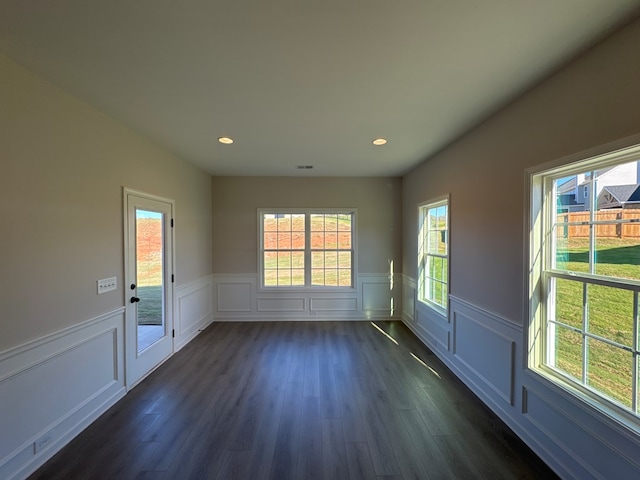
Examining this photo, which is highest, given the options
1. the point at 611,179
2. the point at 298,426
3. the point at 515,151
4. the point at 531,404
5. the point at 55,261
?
the point at 515,151

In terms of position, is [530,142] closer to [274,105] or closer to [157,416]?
[274,105]

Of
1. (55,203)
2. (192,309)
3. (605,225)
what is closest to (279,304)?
(192,309)

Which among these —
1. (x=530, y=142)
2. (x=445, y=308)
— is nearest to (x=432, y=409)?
(x=445, y=308)

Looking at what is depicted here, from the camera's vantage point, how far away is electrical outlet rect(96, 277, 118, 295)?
242 cm

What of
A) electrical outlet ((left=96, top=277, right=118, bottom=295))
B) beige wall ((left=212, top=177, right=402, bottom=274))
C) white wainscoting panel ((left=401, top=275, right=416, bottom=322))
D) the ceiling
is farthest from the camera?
beige wall ((left=212, top=177, right=402, bottom=274))

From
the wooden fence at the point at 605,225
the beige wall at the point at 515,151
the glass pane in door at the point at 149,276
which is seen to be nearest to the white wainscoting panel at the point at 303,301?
the glass pane in door at the point at 149,276

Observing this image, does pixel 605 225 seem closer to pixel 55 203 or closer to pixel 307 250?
pixel 55 203

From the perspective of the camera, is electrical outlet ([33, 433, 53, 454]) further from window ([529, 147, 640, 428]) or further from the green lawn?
the green lawn

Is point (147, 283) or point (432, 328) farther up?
point (147, 283)

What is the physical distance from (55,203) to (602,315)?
3.76 m

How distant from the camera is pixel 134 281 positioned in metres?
2.88

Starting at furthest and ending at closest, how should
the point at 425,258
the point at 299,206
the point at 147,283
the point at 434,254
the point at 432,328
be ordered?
the point at 299,206, the point at 425,258, the point at 434,254, the point at 432,328, the point at 147,283

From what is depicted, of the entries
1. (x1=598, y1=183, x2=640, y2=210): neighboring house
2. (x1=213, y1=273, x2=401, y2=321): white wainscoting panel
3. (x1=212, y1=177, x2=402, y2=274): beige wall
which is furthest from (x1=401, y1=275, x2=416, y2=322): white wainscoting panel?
(x1=598, y1=183, x2=640, y2=210): neighboring house

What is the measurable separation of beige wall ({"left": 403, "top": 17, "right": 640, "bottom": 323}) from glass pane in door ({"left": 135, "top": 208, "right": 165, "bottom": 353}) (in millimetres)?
3563
